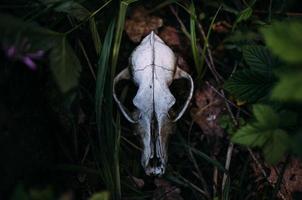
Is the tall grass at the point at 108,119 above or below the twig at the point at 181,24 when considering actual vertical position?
below

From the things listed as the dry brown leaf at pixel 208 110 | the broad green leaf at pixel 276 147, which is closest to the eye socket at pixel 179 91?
the dry brown leaf at pixel 208 110

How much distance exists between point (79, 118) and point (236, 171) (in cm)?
80

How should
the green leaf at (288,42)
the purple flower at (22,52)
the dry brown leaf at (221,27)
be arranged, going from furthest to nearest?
the dry brown leaf at (221,27) → the purple flower at (22,52) → the green leaf at (288,42)

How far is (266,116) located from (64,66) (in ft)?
2.38

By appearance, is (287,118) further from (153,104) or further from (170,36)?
(170,36)

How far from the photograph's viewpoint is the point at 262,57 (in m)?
1.89

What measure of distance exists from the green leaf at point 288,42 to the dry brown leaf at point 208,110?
1097 mm

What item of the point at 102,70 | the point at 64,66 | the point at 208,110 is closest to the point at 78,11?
the point at 102,70

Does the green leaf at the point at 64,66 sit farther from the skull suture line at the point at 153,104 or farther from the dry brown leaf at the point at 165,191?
the dry brown leaf at the point at 165,191

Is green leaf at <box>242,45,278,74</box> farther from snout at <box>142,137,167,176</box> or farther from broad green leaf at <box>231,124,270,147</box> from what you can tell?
snout at <box>142,137,167,176</box>

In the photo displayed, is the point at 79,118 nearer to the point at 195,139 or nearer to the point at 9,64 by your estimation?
the point at 9,64

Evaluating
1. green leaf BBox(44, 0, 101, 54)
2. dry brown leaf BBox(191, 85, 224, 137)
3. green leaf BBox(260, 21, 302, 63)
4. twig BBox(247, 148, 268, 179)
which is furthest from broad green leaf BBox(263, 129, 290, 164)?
green leaf BBox(44, 0, 101, 54)

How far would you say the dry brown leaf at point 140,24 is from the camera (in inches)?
89.4

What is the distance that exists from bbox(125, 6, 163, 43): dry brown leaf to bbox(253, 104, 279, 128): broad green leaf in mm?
876
